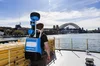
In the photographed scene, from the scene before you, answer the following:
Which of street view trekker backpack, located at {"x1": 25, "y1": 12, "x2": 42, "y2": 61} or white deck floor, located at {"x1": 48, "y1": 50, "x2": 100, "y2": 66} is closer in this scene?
street view trekker backpack, located at {"x1": 25, "y1": 12, "x2": 42, "y2": 61}

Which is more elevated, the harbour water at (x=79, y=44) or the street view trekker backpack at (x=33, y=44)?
the street view trekker backpack at (x=33, y=44)

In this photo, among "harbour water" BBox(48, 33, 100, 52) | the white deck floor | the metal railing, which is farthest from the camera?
"harbour water" BBox(48, 33, 100, 52)

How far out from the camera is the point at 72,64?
5.38 metres

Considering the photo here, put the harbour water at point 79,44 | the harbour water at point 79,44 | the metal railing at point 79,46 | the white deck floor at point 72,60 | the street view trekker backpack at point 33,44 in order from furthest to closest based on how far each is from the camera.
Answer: the harbour water at point 79,44 → the harbour water at point 79,44 → the metal railing at point 79,46 → the white deck floor at point 72,60 → the street view trekker backpack at point 33,44

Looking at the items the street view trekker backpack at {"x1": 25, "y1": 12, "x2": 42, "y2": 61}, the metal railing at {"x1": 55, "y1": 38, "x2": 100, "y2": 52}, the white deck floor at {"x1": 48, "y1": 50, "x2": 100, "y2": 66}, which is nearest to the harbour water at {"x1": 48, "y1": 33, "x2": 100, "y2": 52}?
the metal railing at {"x1": 55, "y1": 38, "x2": 100, "y2": 52}

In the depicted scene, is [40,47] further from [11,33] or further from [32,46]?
[11,33]

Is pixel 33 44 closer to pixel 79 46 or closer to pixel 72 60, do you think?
pixel 72 60

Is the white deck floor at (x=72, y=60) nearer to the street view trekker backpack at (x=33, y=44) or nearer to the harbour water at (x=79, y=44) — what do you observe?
the harbour water at (x=79, y=44)

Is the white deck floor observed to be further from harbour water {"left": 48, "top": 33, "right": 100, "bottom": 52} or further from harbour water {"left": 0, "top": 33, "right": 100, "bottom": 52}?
harbour water {"left": 48, "top": 33, "right": 100, "bottom": 52}

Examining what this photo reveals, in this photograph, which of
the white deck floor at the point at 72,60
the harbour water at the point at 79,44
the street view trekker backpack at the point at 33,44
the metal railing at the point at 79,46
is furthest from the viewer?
the harbour water at the point at 79,44

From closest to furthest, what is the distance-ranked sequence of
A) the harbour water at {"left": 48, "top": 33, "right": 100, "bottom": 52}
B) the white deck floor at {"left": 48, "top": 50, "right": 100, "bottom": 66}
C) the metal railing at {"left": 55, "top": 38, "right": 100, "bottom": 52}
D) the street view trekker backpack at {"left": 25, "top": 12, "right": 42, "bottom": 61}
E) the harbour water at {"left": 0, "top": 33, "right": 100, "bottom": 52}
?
1. the street view trekker backpack at {"left": 25, "top": 12, "right": 42, "bottom": 61}
2. the white deck floor at {"left": 48, "top": 50, "right": 100, "bottom": 66}
3. the metal railing at {"left": 55, "top": 38, "right": 100, "bottom": 52}
4. the harbour water at {"left": 0, "top": 33, "right": 100, "bottom": 52}
5. the harbour water at {"left": 48, "top": 33, "right": 100, "bottom": 52}

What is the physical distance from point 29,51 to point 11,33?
71471 mm

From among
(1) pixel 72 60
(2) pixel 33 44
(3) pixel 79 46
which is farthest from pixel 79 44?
(2) pixel 33 44

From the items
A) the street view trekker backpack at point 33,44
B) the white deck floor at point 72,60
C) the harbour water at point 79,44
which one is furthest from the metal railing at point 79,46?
the street view trekker backpack at point 33,44
